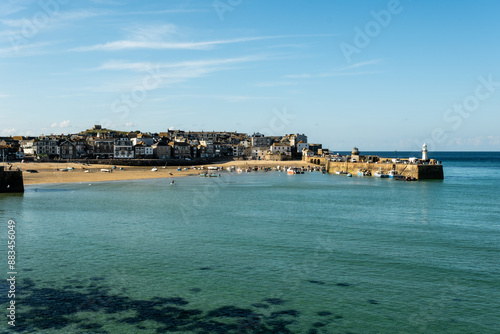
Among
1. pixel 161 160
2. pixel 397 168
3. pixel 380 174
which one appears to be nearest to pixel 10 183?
pixel 380 174

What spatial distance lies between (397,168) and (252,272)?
74259 mm

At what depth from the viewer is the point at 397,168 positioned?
286ft

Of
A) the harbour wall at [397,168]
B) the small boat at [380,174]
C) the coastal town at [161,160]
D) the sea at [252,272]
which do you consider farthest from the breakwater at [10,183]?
the harbour wall at [397,168]

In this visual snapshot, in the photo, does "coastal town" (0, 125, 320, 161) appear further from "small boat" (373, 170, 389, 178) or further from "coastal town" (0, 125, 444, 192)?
"small boat" (373, 170, 389, 178)

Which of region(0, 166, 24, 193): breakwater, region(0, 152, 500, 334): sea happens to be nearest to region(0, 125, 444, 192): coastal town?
region(0, 166, 24, 193): breakwater

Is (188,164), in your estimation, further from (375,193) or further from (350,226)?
(350,226)

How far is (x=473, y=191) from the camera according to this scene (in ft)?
194

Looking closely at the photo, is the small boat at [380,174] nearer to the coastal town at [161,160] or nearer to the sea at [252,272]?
the coastal town at [161,160]

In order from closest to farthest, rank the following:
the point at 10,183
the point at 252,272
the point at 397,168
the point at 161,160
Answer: the point at 252,272
the point at 10,183
the point at 397,168
the point at 161,160

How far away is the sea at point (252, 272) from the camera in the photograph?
1456 centimetres

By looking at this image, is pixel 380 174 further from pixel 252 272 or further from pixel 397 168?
pixel 252 272

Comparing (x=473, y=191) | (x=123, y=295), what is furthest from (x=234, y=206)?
(x=473, y=191)

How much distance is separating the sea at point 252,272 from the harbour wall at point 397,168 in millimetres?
43629

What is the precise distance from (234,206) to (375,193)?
22.5 metres
